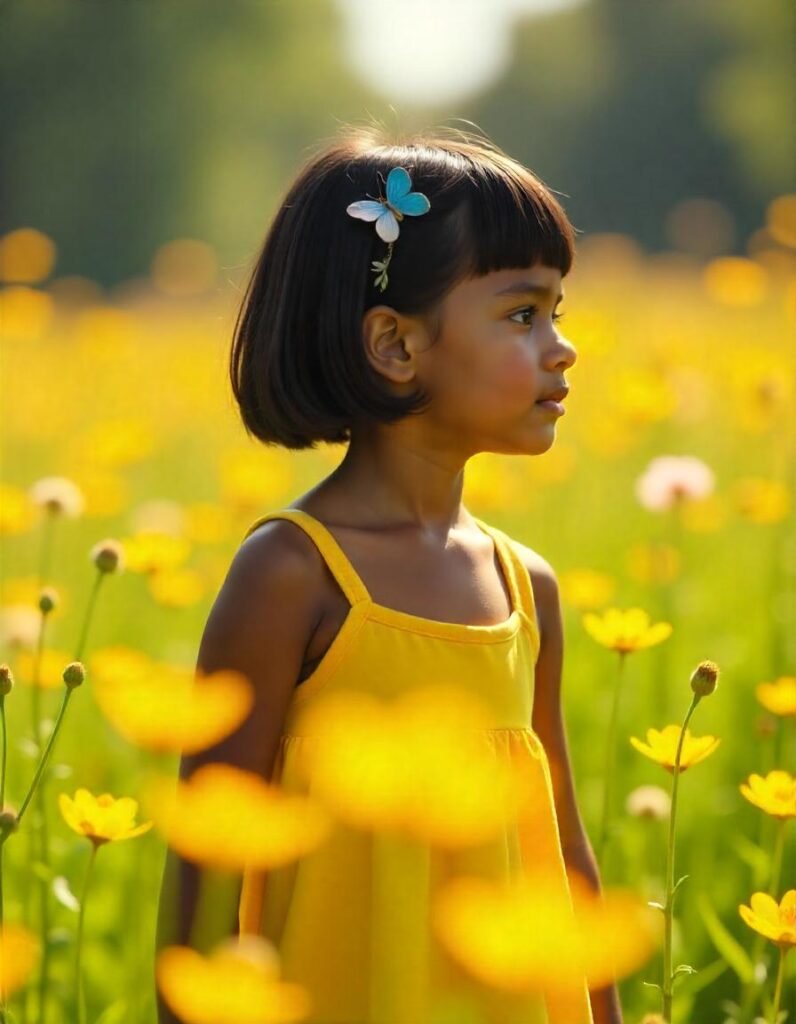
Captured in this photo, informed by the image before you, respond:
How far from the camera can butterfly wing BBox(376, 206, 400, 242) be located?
3.46 feet

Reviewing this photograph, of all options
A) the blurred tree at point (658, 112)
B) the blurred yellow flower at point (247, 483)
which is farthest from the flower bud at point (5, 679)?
the blurred tree at point (658, 112)

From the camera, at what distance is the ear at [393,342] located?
108 centimetres

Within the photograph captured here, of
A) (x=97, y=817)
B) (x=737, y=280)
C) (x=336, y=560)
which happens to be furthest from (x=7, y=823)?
(x=737, y=280)

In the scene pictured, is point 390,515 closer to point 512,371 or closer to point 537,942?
point 512,371

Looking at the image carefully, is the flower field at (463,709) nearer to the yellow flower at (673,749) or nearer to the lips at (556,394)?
the yellow flower at (673,749)

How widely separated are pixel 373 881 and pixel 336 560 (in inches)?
8.5

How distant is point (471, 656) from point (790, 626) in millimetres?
987

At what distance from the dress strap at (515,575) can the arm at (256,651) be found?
198 mm

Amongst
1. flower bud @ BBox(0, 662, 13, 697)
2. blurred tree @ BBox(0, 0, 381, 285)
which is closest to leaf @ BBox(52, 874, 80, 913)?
flower bud @ BBox(0, 662, 13, 697)

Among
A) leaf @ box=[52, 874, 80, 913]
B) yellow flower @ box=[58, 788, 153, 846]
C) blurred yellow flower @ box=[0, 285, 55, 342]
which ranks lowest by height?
leaf @ box=[52, 874, 80, 913]

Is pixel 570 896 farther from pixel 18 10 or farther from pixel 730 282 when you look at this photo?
pixel 18 10

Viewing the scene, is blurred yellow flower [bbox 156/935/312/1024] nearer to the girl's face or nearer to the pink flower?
the girl's face

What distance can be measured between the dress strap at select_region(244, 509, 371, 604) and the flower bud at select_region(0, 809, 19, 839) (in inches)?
11.0

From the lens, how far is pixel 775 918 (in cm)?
88
